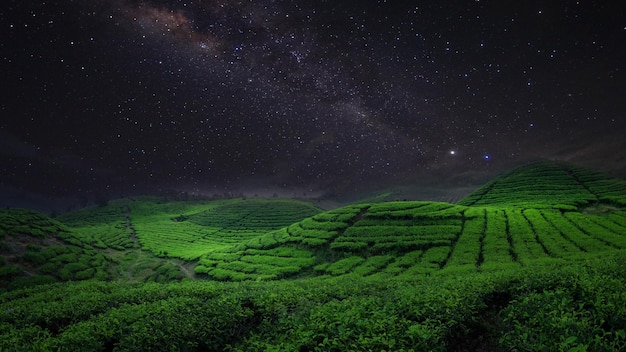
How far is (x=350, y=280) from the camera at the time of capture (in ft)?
73.4

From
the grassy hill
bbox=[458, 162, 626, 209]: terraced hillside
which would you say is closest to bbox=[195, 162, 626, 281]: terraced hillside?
the grassy hill

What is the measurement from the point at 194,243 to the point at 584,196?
85.4 m

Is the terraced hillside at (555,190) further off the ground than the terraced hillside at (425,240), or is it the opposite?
the terraced hillside at (555,190)

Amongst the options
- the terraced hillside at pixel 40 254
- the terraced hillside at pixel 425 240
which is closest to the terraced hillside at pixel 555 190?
the terraced hillside at pixel 425 240

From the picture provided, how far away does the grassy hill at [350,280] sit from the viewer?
26.6 ft

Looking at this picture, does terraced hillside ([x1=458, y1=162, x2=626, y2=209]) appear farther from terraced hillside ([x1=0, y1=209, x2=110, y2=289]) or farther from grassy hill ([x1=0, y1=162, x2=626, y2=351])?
terraced hillside ([x1=0, y1=209, x2=110, y2=289])

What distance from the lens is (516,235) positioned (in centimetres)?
3919

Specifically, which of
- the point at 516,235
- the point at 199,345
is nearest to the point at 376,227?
the point at 516,235

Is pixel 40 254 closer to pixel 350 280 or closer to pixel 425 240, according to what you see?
pixel 350 280

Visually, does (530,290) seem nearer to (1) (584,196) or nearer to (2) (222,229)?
(1) (584,196)

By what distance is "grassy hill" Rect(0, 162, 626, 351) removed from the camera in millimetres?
8117

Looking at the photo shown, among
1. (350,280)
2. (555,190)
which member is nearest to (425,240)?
(350,280)

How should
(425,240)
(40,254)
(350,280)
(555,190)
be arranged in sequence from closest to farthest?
(350,280) < (40,254) < (425,240) < (555,190)

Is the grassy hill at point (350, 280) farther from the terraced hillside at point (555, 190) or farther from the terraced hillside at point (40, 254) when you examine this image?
the terraced hillside at point (555, 190)
